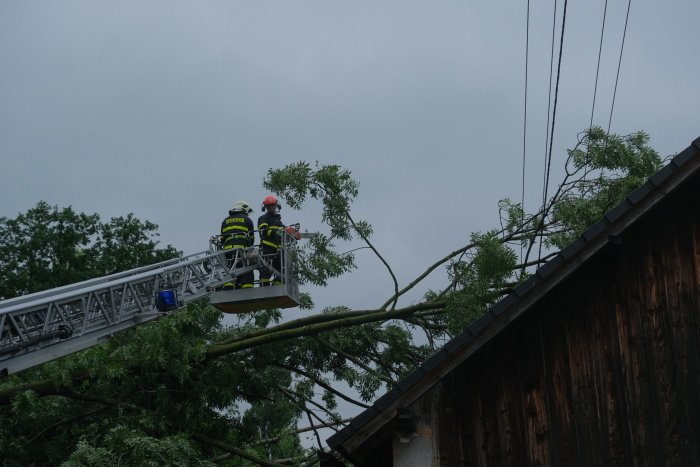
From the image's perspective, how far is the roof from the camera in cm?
766

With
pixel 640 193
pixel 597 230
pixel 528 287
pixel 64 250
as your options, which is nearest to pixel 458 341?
pixel 528 287

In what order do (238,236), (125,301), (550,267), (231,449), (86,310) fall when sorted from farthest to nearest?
(238,236) < (231,449) < (125,301) < (86,310) < (550,267)

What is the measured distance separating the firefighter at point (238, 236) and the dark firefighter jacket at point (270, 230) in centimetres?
24

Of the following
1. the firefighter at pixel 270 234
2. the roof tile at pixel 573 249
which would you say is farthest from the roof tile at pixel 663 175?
the firefighter at pixel 270 234

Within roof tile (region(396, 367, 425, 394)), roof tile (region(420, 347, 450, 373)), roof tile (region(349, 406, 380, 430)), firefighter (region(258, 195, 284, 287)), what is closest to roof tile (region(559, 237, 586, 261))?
roof tile (region(420, 347, 450, 373))

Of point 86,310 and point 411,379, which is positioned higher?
point 86,310

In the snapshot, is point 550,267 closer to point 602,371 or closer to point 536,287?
point 536,287

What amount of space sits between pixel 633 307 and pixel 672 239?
2.12 feet

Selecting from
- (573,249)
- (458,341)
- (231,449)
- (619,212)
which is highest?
(231,449)

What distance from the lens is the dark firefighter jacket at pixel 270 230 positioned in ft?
Result: 49.7

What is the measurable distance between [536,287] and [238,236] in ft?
26.6

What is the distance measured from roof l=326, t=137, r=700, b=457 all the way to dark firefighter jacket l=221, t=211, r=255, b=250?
7.62 m

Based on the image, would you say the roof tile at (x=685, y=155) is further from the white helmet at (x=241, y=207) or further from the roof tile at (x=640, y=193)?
the white helmet at (x=241, y=207)

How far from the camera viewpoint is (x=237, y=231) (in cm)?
1527
